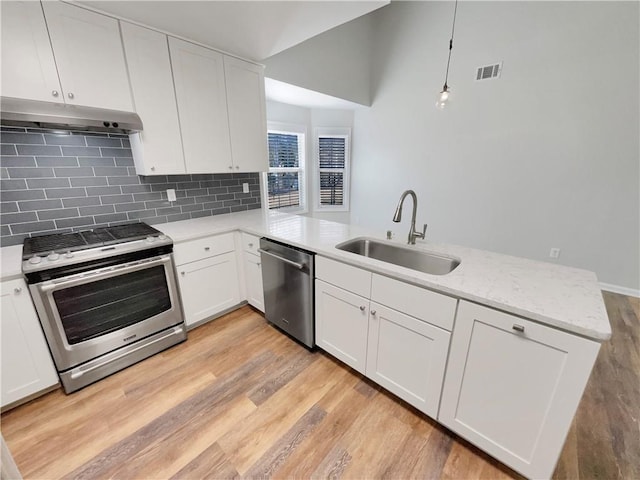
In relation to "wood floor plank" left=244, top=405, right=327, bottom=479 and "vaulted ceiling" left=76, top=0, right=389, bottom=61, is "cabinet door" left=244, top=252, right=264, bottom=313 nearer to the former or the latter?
"wood floor plank" left=244, top=405, right=327, bottom=479

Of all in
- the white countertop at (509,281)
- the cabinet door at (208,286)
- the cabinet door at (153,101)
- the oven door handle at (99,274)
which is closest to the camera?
the white countertop at (509,281)

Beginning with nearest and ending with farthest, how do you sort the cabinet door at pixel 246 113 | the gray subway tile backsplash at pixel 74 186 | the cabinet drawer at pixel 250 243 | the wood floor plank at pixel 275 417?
the wood floor plank at pixel 275 417 → the gray subway tile backsplash at pixel 74 186 → the cabinet drawer at pixel 250 243 → the cabinet door at pixel 246 113

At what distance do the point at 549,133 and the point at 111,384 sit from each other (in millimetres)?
4860

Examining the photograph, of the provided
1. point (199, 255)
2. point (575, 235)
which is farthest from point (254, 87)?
point (575, 235)

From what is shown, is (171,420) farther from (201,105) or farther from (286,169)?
(286,169)

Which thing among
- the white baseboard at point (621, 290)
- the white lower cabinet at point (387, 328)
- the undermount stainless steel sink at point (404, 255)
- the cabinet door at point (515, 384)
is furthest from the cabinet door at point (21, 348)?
the white baseboard at point (621, 290)

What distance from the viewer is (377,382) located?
1.68 m

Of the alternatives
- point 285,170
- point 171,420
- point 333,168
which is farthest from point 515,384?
point 333,168

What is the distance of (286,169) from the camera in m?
4.21

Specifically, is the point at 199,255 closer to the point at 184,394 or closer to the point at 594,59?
the point at 184,394

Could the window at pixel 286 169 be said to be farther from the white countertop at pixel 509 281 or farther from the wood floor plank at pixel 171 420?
the wood floor plank at pixel 171 420

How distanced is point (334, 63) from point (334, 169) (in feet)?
5.55

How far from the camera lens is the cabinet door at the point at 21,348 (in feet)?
4.71

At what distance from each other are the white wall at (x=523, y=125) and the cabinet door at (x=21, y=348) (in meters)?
4.38
